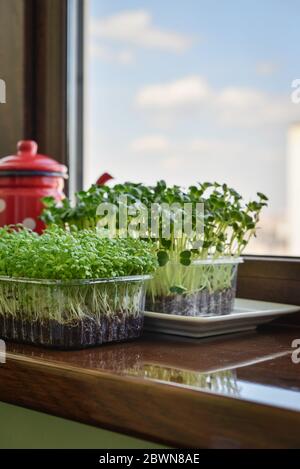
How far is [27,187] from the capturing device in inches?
44.7

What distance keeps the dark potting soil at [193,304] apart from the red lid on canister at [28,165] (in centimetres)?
33

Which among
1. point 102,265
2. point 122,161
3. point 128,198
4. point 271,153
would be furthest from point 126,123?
point 102,265

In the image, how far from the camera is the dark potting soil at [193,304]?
90 centimetres

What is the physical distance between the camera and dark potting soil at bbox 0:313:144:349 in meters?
0.78

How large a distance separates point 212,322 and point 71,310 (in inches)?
7.0

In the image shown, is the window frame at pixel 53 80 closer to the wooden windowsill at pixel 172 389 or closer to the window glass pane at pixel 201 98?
the window glass pane at pixel 201 98

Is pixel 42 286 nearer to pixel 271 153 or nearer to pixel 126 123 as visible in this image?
pixel 271 153

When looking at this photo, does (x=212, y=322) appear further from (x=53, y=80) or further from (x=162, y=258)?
Result: (x=53, y=80)

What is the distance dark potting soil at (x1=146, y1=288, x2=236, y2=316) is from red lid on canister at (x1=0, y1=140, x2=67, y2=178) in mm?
329

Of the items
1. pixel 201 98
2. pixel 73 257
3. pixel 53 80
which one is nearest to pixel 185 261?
pixel 73 257

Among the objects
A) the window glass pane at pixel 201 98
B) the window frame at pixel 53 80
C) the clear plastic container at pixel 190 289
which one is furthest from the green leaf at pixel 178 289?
the window frame at pixel 53 80

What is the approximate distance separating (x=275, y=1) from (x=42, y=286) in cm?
62

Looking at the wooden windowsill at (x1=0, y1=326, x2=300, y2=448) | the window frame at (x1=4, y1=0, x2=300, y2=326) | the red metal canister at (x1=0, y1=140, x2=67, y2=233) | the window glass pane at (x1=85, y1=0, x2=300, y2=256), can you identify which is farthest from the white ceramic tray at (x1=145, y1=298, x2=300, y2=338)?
the window frame at (x1=4, y1=0, x2=300, y2=326)

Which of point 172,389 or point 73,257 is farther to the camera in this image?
point 73,257
